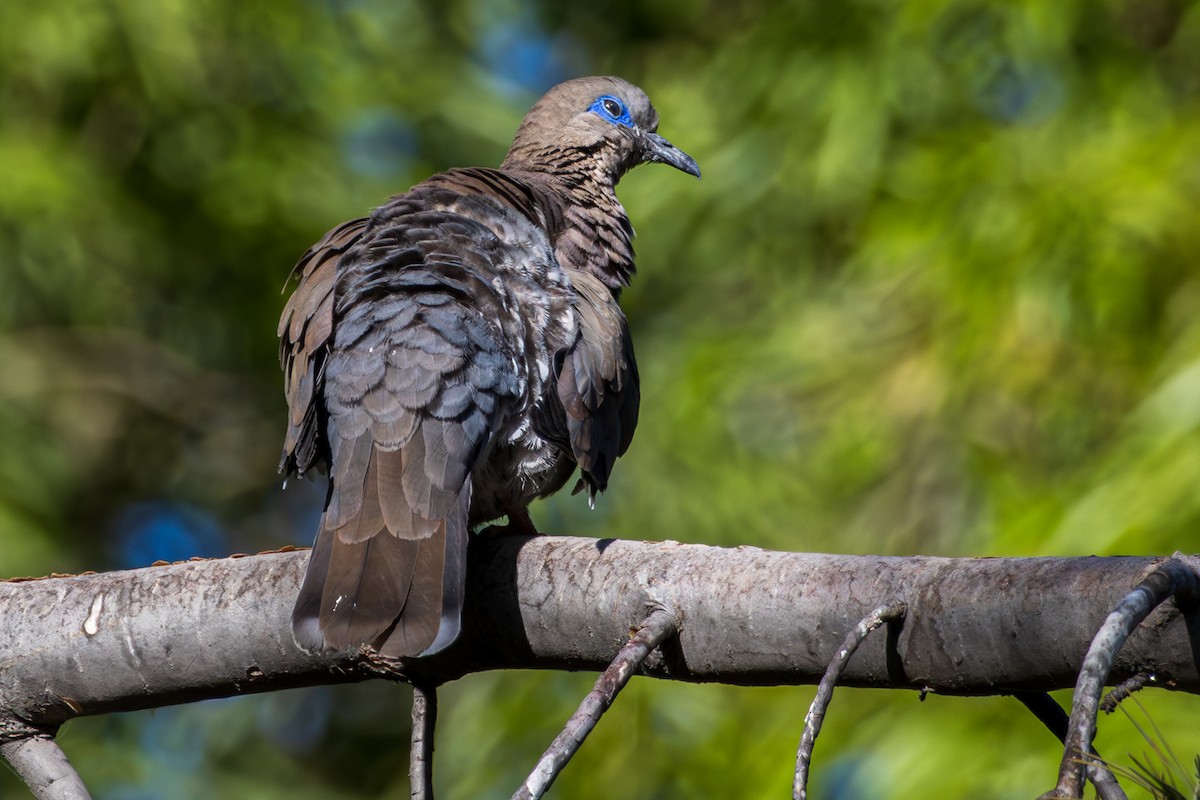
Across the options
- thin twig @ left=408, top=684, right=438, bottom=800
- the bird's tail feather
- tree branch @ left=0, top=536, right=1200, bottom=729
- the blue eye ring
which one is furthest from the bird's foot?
the blue eye ring

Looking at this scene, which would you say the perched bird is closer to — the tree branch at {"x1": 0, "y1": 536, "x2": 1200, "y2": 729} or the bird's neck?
the bird's neck

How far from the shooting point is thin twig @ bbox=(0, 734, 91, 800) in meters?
2.58

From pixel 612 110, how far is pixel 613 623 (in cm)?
254

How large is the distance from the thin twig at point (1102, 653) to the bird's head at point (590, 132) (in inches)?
109

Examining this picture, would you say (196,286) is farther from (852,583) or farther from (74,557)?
(852,583)

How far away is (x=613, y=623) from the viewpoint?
2.34 m

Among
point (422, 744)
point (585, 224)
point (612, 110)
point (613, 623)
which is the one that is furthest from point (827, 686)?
point (612, 110)

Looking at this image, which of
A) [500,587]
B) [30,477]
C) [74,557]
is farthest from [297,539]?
[500,587]

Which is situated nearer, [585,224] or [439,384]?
[439,384]

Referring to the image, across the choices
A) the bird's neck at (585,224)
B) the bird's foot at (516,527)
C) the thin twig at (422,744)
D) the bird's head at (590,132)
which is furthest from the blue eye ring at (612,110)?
the thin twig at (422,744)

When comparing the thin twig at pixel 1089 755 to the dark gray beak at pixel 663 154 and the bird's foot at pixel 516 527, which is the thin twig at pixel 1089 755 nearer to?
the bird's foot at pixel 516 527

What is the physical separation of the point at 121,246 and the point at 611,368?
3.94m

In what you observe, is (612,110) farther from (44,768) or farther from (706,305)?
(44,768)

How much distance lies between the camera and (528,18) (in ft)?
25.0
